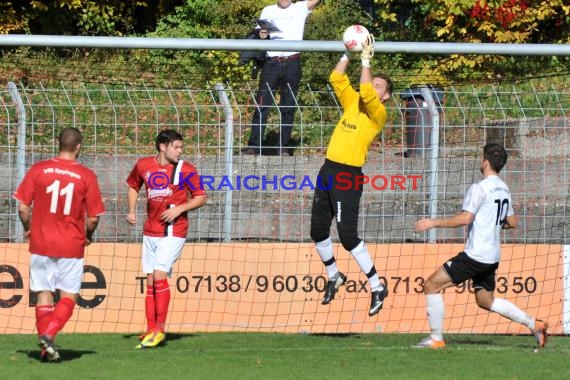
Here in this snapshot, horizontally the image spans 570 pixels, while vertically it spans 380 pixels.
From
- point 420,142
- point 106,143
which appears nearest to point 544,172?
point 420,142

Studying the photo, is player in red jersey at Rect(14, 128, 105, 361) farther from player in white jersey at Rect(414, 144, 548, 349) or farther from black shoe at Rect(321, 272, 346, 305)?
player in white jersey at Rect(414, 144, 548, 349)

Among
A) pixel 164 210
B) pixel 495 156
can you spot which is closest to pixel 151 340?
pixel 164 210

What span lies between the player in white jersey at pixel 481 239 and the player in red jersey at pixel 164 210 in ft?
7.66

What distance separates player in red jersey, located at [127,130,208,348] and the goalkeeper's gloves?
1833mm

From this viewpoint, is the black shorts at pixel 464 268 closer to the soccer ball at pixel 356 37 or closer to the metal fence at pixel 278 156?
the soccer ball at pixel 356 37

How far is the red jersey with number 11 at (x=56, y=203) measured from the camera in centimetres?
959

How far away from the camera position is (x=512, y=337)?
1241 centimetres

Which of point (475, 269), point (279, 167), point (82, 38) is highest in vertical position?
point (82, 38)

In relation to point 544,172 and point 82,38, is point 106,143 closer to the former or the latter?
point 82,38

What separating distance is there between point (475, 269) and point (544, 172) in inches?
130

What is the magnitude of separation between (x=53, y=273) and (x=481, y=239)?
376 cm

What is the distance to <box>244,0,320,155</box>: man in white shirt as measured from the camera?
1343 cm

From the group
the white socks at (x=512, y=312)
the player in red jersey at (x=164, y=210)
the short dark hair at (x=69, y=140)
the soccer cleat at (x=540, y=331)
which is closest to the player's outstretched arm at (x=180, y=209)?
the player in red jersey at (x=164, y=210)

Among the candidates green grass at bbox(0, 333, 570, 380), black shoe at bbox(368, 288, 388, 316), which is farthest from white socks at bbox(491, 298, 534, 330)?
black shoe at bbox(368, 288, 388, 316)
